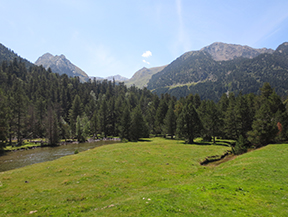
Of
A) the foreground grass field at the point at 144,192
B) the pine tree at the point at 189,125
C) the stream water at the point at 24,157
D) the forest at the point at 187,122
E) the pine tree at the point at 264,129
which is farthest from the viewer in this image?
the pine tree at the point at 189,125

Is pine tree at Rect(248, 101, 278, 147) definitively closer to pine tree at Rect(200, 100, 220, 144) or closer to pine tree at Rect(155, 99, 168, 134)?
pine tree at Rect(200, 100, 220, 144)

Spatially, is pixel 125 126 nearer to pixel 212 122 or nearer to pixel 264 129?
pixel 212 122

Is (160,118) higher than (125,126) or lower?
higher

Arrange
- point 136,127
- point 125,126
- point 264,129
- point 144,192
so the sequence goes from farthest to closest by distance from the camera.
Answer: point 125,126
point 136,127
point 264,129
point 144,192

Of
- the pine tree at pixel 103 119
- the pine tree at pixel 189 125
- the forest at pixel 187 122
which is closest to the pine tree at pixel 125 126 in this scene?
the forest at pixel 187 122

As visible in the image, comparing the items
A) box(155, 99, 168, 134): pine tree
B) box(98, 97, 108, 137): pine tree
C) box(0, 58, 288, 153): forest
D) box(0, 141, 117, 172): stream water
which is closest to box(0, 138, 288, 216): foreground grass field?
box(0, 141, 117, 172): stream water

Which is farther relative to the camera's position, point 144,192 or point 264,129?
point 264,129

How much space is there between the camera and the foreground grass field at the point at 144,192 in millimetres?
11812

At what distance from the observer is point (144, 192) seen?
1642 centimetres

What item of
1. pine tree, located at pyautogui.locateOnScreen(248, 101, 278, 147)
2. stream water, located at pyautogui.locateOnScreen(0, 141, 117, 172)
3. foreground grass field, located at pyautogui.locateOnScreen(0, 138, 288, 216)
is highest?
pine tree, located at pyautogui.locateOnScreen(248, 101, 278, 147)

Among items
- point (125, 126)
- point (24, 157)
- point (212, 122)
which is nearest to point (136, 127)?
point (125, 126)

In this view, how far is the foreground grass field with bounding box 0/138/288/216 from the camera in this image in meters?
11.8

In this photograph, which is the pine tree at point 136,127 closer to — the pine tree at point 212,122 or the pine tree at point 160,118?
the pine tree at point 160,118

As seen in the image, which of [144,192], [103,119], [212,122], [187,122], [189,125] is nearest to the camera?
[144,192]
